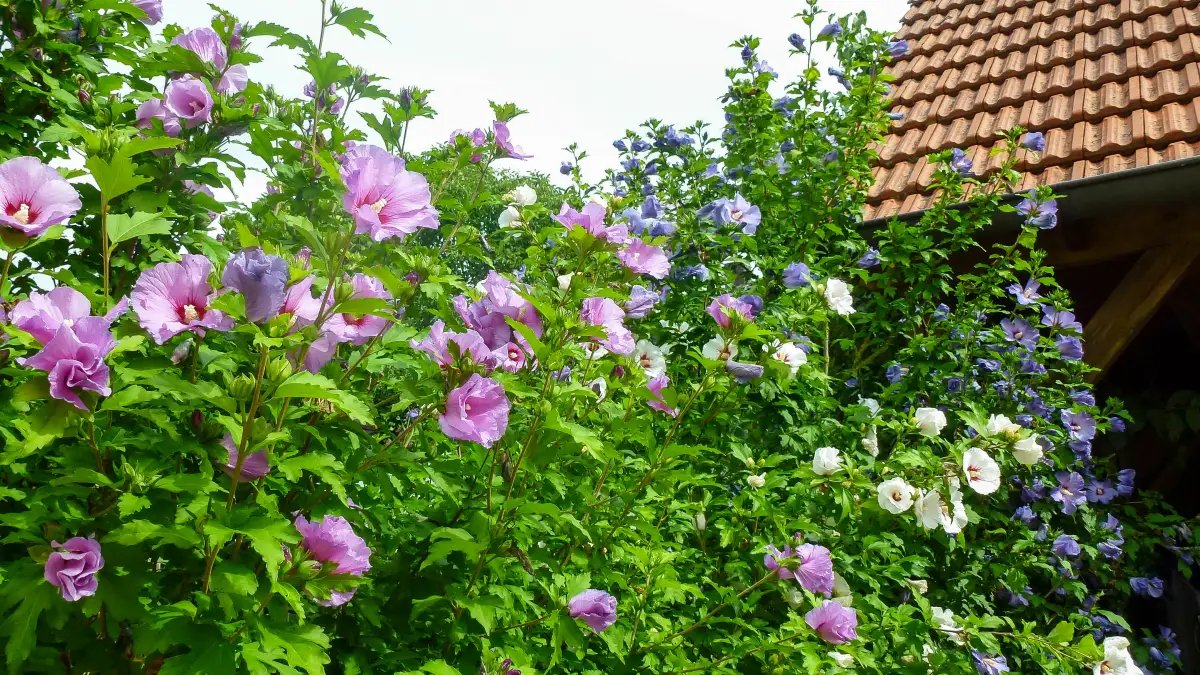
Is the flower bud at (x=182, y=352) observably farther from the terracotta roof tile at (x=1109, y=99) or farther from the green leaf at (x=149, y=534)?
the terracotta roof tile at (x=1109, y=99)

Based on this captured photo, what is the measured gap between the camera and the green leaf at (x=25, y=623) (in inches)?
37.0

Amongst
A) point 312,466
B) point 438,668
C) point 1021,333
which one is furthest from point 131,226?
point 1021,333

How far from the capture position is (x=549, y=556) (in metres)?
1.46

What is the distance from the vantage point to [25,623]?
0.96m

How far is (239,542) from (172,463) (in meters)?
0.15

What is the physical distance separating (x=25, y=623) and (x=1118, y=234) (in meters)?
3.74

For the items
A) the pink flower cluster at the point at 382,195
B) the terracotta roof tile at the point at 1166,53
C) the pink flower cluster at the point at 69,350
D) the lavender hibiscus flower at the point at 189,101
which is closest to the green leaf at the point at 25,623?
the pink flower cluster at the point at 69,350

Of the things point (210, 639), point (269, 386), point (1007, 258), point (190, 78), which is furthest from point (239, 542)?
point (1007, 258)

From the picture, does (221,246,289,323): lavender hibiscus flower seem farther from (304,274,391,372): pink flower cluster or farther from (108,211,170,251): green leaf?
(108,211,170,251): green leaf

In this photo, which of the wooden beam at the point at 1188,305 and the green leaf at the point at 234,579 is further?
the wooden beam at the point at 1188,305

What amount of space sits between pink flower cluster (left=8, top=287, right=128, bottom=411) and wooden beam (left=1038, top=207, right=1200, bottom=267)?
3.59m

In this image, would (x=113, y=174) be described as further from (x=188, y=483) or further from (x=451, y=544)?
(x=451, y=544)

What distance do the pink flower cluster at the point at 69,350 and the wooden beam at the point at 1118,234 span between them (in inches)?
141

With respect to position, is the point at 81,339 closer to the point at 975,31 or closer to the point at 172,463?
the point at 172,463
